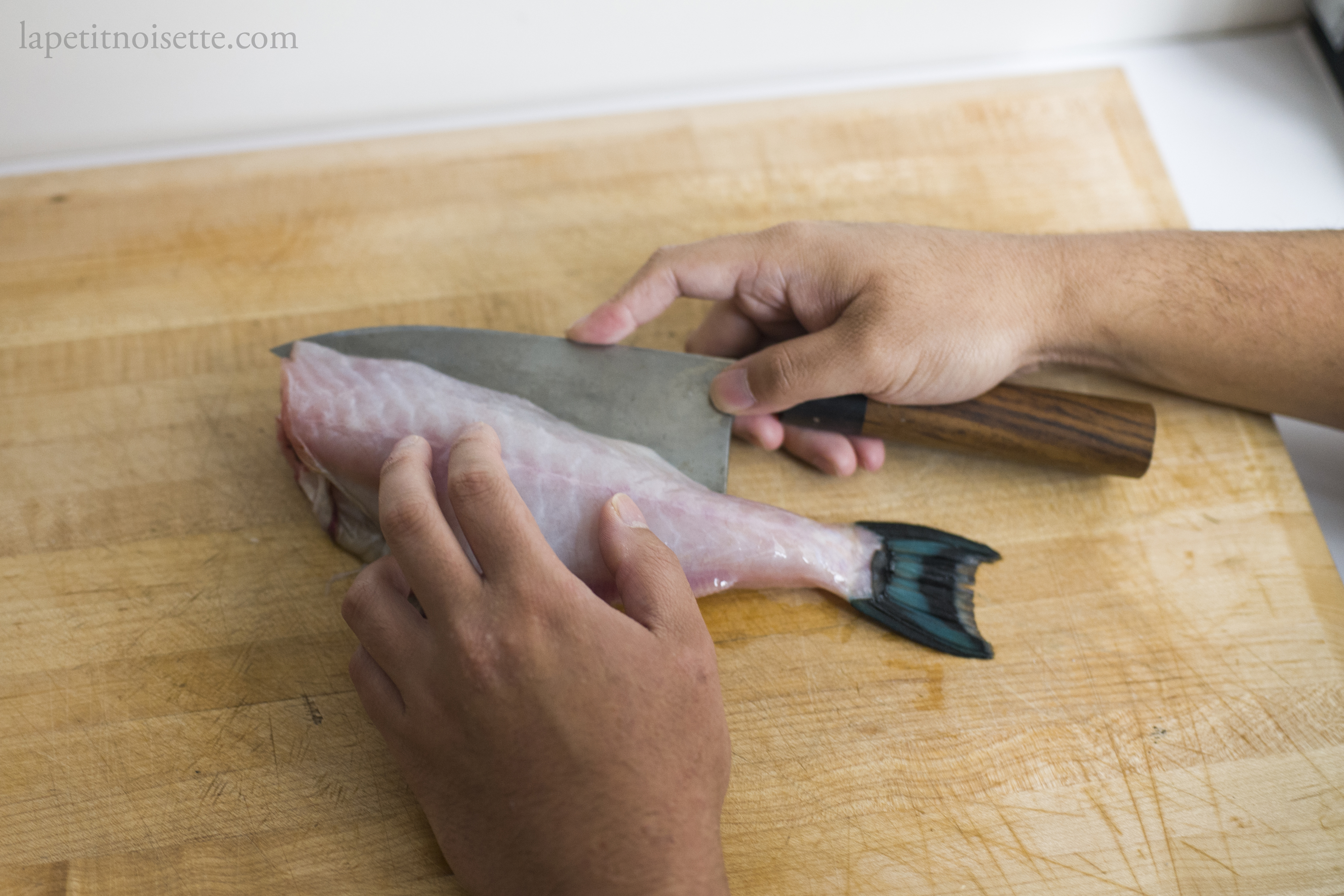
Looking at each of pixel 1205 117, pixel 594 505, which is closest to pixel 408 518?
pixel 594 505

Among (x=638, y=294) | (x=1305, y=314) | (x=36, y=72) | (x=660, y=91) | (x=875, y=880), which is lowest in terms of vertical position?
(x=875, y=880)

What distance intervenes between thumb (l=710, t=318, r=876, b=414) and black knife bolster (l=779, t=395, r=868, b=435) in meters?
0.04

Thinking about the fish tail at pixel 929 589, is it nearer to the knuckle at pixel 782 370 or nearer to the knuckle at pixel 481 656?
the knuckle at pixel 782 370

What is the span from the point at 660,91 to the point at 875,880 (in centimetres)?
197

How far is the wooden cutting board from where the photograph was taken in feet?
4.89

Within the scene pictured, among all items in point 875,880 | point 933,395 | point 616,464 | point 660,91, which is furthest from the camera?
point 660,91

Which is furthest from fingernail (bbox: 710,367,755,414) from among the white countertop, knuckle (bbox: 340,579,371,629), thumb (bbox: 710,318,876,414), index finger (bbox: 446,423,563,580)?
the white countertop

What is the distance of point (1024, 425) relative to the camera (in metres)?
1.73

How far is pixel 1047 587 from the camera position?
1708 millimetres

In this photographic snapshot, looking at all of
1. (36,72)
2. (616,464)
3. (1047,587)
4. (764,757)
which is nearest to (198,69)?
(36,72)

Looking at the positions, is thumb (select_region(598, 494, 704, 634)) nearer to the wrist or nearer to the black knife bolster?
the black knife bolster

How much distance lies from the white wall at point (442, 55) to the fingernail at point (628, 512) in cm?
127

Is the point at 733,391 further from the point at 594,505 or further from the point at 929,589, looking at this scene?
the point at 929,589

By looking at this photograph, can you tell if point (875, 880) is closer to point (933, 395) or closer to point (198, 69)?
point (933, 395)
